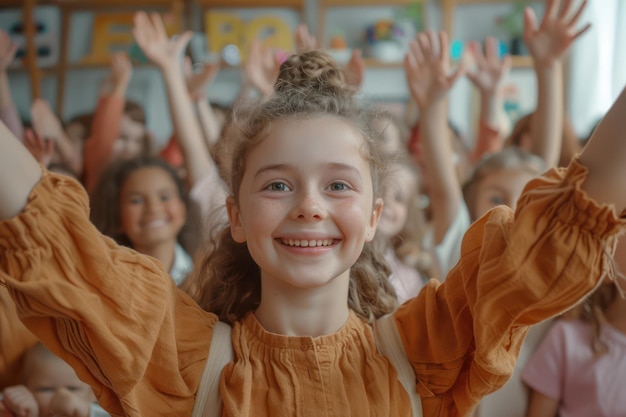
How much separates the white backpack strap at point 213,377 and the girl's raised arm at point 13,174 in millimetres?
294

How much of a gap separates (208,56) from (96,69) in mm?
687

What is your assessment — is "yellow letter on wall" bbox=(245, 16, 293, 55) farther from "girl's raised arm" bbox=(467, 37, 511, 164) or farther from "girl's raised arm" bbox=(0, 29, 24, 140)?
"girl's raised arm" bbox=(467, 37, 511, 164)

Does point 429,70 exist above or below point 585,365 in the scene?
above

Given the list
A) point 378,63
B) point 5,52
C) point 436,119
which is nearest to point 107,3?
point 378,63

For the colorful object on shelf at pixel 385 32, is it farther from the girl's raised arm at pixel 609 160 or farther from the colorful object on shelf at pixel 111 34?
the girl's raised arm at pixel 609 160

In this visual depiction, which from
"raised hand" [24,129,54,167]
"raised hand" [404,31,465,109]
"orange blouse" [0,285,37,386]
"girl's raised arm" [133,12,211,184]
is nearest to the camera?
"orange blouse" [0,285,37,386]

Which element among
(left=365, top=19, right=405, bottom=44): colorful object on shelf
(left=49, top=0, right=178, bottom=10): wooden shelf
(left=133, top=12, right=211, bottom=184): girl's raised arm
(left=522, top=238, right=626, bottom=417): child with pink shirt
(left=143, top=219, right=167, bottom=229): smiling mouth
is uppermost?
(left=49, top=0, right=178, bottom=10): wooden shelf

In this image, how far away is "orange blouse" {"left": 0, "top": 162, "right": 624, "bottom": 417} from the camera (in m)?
0.68

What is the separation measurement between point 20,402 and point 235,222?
2.46ft

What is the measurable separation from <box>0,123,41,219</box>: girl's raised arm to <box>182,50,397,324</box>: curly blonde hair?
0.92 ft

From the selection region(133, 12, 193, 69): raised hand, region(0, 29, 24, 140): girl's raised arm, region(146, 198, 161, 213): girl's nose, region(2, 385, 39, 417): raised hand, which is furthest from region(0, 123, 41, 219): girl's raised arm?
region(0, 29, 24, 140): girl's raised arm

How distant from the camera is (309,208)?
2.60 feet

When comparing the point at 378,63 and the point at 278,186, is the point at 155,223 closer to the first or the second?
the point at 278,186

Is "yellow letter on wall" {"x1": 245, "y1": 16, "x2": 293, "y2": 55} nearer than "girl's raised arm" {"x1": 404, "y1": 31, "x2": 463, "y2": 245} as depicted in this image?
No
